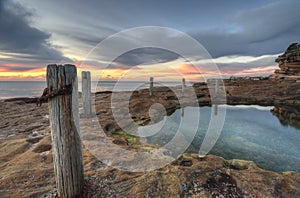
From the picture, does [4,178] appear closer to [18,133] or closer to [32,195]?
[32,195]

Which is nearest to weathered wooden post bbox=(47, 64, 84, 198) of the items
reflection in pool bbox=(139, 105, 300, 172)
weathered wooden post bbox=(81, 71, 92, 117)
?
reflection in pool bbox=(139, 105, 300, 172)

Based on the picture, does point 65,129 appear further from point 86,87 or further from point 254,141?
point 254,141

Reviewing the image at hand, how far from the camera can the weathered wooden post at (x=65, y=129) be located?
7.37ft

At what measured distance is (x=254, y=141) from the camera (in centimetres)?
693

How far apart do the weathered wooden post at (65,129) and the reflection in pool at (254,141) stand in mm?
4068

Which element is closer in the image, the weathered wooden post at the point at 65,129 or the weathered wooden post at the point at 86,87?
the weathered wooden post at the point at 65,129

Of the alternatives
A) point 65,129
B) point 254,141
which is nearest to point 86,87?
point 65,129

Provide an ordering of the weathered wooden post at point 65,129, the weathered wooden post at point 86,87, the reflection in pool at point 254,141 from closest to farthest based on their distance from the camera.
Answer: the weathered wooden post at point 65,129
the reflection in pool at point 254,141
the weathered wooden post at point 86,87

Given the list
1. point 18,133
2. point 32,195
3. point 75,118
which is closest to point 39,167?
point 32,195

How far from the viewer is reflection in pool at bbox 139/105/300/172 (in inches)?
208

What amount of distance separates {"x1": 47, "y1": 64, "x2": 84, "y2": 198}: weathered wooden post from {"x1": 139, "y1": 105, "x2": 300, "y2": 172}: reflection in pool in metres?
4.07

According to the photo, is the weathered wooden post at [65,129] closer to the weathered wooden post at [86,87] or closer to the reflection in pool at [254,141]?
the reflection in pool at [254,141]

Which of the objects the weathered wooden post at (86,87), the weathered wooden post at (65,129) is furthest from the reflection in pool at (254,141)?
the weathered wooden post at (65,129)

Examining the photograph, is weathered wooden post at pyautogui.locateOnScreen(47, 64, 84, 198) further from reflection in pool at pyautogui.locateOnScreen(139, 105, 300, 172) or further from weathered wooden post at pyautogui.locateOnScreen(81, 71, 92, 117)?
weathered wooden post at pyautogui.locateOnScreen(81, 71, 92, 117)
